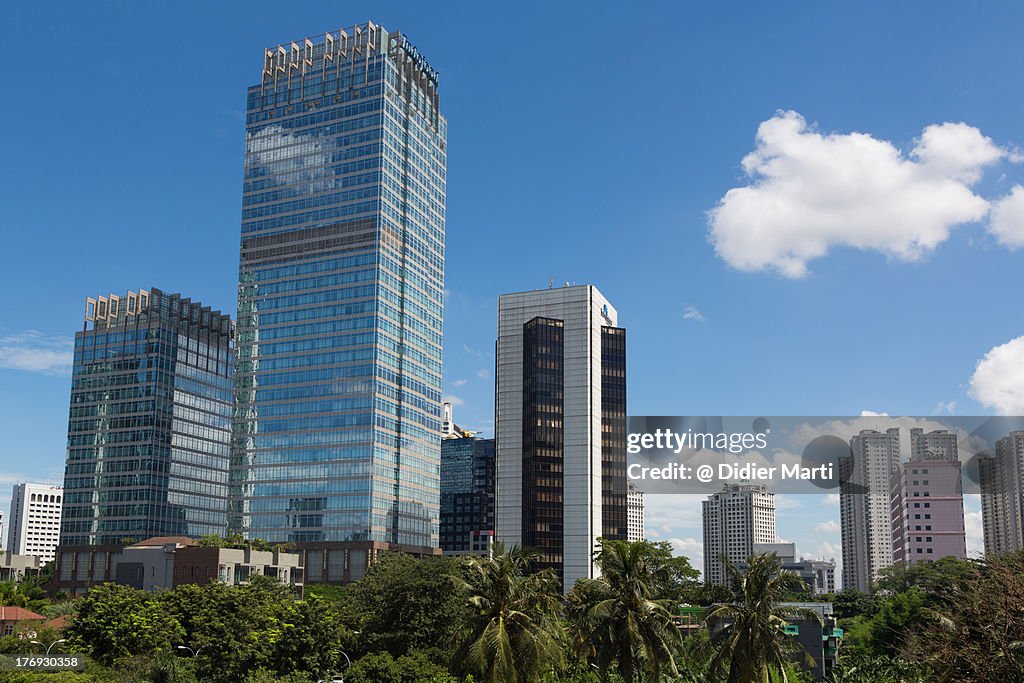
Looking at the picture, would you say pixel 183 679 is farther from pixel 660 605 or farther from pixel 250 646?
pixel 660 605

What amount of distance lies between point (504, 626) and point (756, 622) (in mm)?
18290

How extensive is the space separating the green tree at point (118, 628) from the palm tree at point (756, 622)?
186 feet

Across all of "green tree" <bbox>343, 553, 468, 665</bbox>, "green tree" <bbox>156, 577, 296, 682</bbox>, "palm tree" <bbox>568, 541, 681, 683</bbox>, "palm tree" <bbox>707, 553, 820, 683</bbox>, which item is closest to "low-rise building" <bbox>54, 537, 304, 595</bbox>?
"green tree" <bbox>156, 577, 296, 682</bbox>

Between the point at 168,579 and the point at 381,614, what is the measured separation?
300ft

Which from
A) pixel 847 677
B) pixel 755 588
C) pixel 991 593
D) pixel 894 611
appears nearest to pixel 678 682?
pixel 847 677

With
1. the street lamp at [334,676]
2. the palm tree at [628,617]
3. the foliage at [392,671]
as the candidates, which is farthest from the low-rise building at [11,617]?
the palm tree at [628,617]

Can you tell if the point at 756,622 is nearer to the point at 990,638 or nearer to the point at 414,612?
the point at 990,638

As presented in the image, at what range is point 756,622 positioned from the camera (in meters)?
69.1

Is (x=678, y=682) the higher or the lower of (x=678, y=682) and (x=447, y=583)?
the lower

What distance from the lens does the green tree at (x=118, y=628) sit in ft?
323

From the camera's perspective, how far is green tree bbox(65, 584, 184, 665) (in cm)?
9831

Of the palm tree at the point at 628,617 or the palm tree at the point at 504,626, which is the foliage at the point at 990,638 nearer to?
the palm tree at the point at 628,617

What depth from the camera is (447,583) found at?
323 ft

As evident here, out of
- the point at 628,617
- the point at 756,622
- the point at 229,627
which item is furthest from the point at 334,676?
the point at 756,622
